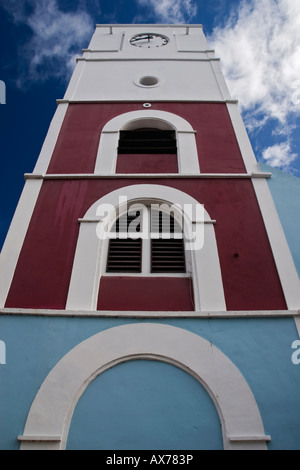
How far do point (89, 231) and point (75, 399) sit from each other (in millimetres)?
2978

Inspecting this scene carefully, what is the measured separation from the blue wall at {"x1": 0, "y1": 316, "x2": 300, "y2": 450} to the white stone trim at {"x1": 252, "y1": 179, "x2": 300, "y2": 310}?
22.2 inches

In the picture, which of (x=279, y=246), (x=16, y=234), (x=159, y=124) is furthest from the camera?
(x=159, y=124)

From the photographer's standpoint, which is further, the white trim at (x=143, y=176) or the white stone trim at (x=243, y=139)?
the white stone trim at (x=243, y=139)

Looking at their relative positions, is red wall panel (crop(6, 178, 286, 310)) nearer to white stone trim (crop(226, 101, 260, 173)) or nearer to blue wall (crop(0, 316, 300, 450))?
blue wall (crop(0, 316, 300, 450))

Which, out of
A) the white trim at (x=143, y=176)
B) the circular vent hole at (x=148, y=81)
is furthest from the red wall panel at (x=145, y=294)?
the circular vent hole at (x=148, y=81)

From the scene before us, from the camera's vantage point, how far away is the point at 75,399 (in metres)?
4.64

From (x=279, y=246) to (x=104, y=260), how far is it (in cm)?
318

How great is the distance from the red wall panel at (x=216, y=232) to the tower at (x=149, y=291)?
0.09 ft

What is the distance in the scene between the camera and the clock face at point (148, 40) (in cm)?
1459

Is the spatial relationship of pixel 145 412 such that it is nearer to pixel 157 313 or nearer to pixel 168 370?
pixel 168 370

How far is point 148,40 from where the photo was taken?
15180mm

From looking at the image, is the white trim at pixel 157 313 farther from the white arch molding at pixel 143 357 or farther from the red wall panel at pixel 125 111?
the red wall panel at pixel 125 111

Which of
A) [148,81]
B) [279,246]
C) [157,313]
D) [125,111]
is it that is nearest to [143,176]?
[125,111]

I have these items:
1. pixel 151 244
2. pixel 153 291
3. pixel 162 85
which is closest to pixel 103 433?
pixel 153 291
